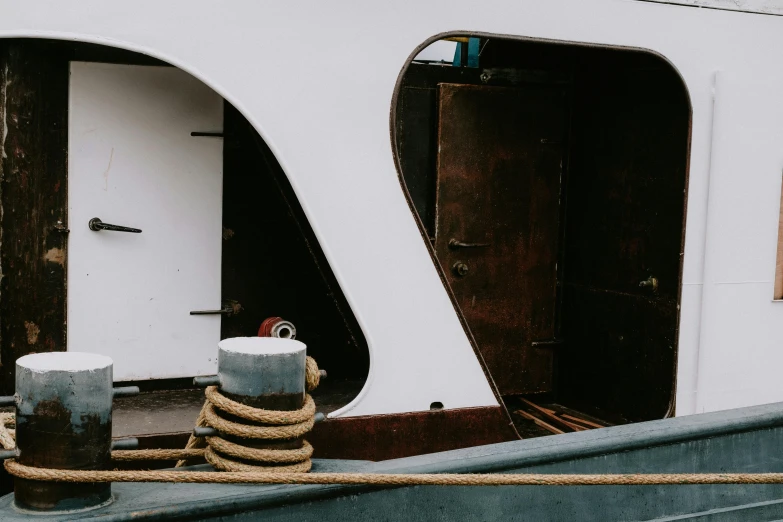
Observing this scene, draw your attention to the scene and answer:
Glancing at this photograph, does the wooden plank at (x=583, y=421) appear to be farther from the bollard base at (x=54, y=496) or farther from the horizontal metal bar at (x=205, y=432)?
the bollard base at (x=54, y=496)

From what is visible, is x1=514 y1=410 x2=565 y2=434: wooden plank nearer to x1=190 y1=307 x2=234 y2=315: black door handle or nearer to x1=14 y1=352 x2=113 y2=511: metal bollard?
x1=190 y1=307 x2=234 y2=315: black door handle

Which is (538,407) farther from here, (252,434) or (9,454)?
(9,454)

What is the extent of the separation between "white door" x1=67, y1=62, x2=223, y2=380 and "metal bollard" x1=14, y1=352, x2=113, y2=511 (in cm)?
115

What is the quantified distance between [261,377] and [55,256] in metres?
1.30

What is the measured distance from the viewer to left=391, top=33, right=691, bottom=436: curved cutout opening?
450 centimetres

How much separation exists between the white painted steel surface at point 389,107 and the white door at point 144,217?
0.50m

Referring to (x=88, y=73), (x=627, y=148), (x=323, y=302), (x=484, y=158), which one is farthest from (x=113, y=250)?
(x=627, y=148)

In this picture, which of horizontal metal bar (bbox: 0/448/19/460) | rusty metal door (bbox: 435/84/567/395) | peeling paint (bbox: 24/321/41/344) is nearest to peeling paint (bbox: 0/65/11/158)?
peeling paint (bbox: 24/321/41/344)

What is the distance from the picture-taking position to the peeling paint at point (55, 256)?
11.1 feet

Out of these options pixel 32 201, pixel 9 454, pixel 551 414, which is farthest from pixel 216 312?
pixel 551 414

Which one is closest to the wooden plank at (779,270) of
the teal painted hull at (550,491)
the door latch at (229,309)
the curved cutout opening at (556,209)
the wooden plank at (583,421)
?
the curved cutout opening at (556,209)

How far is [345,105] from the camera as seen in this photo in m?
3.32

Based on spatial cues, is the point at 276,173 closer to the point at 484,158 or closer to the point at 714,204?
the point at 484,158

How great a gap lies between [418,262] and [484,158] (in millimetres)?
1546
